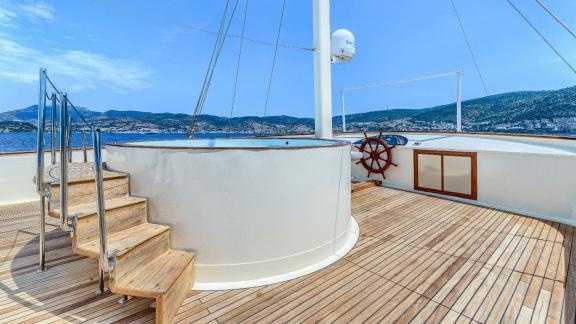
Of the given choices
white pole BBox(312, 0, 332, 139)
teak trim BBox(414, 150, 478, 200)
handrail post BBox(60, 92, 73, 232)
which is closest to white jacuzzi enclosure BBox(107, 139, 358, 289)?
handrail post BBox(60, 92, 73, 232)

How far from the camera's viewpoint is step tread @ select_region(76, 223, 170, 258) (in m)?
1.40

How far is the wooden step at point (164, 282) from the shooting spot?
1.27 metres

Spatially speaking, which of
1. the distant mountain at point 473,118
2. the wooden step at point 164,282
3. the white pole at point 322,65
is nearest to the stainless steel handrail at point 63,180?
the wooden step at point 164,282

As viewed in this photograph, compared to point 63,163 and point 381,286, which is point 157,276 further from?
point 381,286

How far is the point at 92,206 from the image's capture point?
1.73 m

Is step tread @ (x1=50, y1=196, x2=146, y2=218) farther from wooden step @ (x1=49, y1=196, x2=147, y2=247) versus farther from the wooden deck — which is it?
the wooden deck

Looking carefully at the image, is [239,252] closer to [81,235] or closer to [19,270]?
[81,235]

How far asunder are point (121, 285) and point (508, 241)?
3.14 metres

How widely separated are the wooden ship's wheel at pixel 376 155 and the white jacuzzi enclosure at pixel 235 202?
328cm

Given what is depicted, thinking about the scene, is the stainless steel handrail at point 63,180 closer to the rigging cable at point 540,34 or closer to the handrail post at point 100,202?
the handrail post at point 100,202

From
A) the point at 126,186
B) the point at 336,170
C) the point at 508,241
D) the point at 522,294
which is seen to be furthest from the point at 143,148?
the point at 508,241

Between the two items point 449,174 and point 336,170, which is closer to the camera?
point 336,170

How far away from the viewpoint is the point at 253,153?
67.9 inches

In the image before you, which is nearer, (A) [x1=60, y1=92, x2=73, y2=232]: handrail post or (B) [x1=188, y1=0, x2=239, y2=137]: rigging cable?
(A) [x1=60, y1=92, x2=73, y2=232]: handrail post
